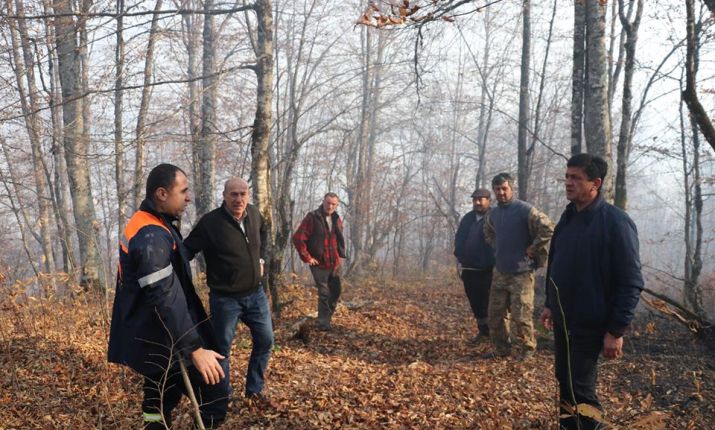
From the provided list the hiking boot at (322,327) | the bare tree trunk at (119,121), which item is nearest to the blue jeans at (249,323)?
the hiking boot at (322,327)

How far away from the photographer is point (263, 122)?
7.04 m

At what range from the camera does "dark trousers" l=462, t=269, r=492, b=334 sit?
697cm

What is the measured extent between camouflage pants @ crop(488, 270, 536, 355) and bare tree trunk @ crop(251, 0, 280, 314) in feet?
10.9

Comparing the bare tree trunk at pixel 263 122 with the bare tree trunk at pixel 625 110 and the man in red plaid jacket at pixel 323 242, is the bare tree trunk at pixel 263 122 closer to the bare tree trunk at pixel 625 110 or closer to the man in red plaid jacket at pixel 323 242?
the man in red plaid jacket at pixel 323 242

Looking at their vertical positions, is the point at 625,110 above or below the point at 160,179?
above

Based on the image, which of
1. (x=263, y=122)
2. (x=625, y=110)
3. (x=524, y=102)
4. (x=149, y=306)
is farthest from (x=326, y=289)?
(x=524, y=102)

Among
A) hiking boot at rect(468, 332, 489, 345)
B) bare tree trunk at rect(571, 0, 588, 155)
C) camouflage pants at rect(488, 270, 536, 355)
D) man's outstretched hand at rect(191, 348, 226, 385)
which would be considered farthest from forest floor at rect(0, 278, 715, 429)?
bare tree trunk at rect(571, 0, 588, 155)

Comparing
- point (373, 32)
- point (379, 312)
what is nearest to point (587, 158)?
point (379, 312)

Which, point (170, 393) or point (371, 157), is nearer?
point (170, 393)

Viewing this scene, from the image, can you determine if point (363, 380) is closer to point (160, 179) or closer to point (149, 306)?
point (149, 306)

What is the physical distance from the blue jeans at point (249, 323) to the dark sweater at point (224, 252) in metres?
0.09

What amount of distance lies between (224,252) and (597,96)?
5.47m

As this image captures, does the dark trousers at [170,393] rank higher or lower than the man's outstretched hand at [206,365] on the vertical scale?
lower

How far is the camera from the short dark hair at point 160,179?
2.78 m
